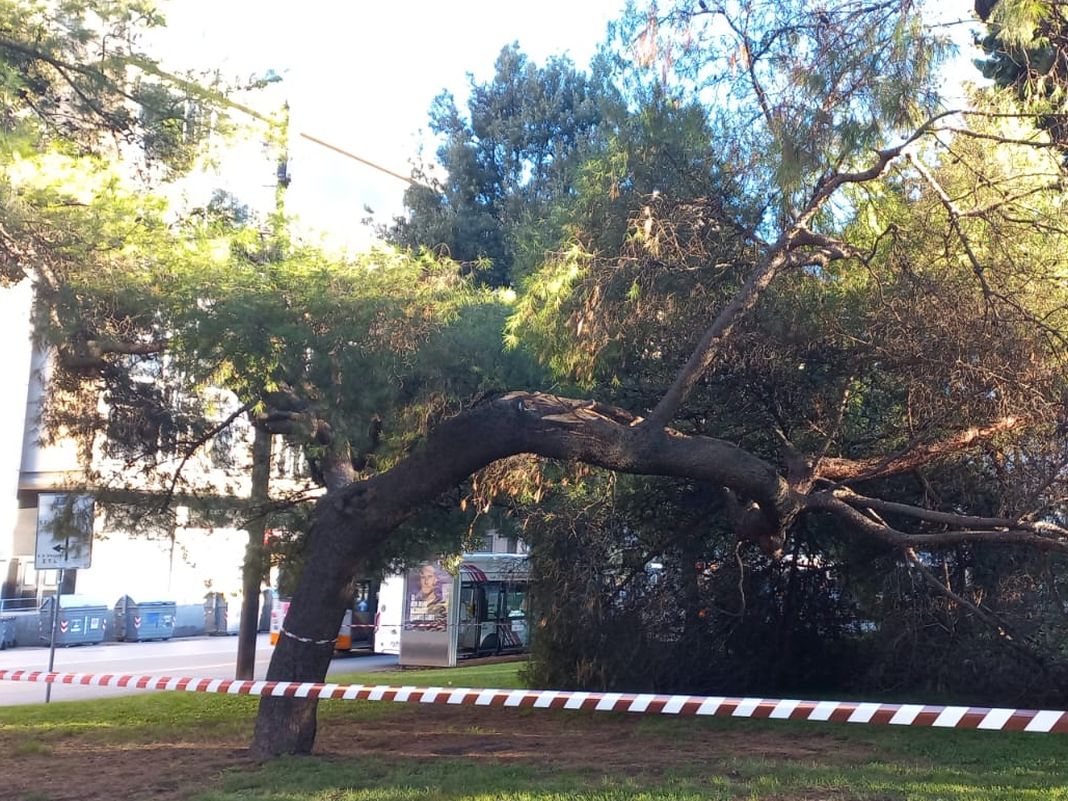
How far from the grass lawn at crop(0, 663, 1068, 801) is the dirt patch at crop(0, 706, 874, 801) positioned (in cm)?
2

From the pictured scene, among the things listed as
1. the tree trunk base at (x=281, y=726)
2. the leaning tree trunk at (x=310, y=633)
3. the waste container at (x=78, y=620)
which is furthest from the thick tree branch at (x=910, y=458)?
the waste container at (x=78, y=620)

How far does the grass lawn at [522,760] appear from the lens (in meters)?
8.10

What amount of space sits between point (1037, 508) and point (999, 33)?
14.2 feet

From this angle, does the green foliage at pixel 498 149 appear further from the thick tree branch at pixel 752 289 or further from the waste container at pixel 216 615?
the waste container at pixel 216 615

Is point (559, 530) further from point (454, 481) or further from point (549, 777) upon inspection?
point (549, 777)

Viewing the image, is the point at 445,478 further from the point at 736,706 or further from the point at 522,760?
the point at 736,706

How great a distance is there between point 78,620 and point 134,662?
21.5ft

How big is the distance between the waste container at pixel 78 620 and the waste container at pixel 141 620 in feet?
2.51

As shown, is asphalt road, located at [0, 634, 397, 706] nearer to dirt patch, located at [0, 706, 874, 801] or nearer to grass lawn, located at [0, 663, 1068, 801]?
grass lawn, located at [0, 663, 1068, 801]

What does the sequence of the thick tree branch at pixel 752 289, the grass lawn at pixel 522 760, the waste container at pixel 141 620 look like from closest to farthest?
the grass lawn at pixel 522 760, the thick tree branch at pixel 752 289, the waste container at pixel 141 620

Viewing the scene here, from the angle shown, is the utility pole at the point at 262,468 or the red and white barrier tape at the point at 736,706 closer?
the red and white barrier tape at the point at 736,706

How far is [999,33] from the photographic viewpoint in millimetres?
8672

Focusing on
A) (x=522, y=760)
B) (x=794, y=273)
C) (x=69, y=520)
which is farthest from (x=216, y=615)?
(x=794, y=273)

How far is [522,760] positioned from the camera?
9.77 metres
